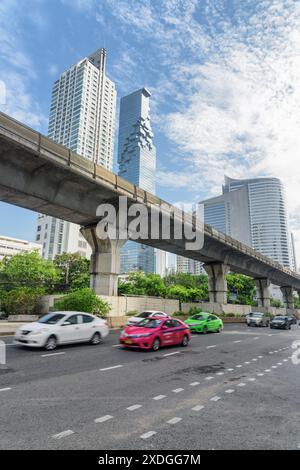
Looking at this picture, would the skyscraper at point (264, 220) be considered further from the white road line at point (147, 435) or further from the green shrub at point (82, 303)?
the white road line at point (147, 435)

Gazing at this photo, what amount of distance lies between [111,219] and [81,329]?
11645mm

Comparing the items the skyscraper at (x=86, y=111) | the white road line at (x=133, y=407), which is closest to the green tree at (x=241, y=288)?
the white road line at (x=133, y=407)

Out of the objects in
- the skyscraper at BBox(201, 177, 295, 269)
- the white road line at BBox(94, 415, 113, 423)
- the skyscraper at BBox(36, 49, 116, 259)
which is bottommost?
the white road line at BBox(94, 415, 113, 423)

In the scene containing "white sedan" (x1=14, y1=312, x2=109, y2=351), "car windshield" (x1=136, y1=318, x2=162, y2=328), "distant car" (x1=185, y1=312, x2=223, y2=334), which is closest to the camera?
"white sedan" (x1=14, y1=312, x2=109, y2=351)

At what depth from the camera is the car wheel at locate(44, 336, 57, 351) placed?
11.7 m

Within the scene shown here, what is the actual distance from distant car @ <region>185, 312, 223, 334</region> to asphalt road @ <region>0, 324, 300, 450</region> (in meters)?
11.0

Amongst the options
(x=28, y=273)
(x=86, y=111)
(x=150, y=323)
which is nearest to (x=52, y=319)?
(x=150, y=323)

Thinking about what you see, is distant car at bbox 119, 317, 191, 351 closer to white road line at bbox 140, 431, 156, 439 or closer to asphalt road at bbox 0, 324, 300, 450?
asphalt road at bbox 0, 324, 300, 450

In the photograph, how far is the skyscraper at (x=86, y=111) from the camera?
15712 centimetres

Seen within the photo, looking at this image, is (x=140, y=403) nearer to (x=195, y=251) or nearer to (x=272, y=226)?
(x=195, y=251)

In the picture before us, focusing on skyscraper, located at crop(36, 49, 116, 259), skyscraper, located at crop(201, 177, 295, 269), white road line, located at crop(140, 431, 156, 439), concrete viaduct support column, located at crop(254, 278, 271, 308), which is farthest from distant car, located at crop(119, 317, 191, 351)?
skyscraper, located at crop(201, 177, 295, 269)

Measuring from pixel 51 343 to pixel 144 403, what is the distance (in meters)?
6.86
